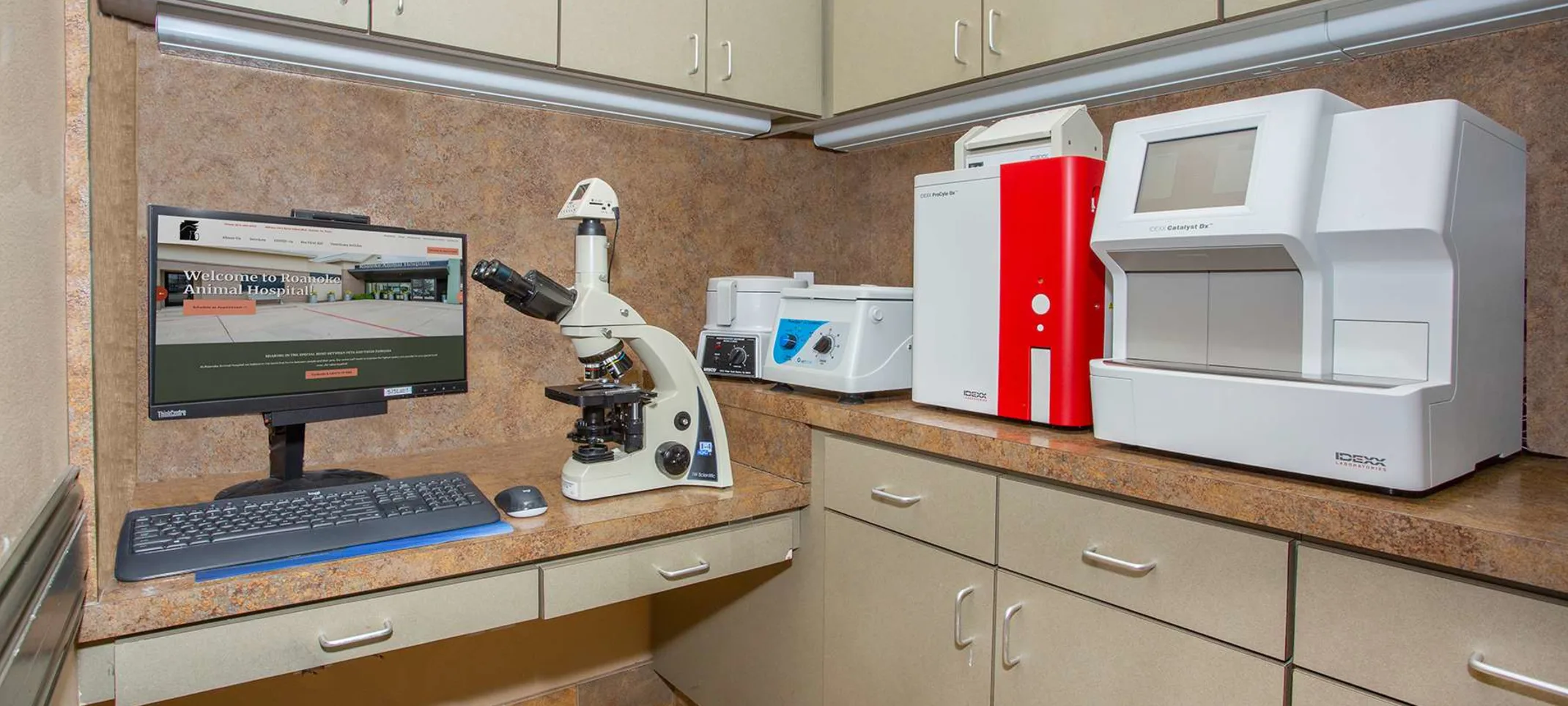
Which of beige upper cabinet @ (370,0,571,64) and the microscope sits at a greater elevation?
beige upper cabinet @ (370,0,571,64)

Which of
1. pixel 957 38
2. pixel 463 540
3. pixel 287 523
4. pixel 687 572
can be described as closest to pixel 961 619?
pixel 687 572

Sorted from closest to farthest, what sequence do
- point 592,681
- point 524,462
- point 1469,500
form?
point 1469,500 → point 524,462 → point 592,681

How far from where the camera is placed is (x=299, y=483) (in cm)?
156

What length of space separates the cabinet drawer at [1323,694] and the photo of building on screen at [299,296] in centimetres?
166

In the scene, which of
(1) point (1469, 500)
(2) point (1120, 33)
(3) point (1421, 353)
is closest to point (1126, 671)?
(1) point (1469, 500)

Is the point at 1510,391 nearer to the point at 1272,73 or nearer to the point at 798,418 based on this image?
the point at 1272,73

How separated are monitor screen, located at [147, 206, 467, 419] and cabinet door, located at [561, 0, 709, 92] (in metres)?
0.53

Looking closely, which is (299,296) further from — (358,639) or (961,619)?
(961,619)

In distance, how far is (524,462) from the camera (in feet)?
6.18

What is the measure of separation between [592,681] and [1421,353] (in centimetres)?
207

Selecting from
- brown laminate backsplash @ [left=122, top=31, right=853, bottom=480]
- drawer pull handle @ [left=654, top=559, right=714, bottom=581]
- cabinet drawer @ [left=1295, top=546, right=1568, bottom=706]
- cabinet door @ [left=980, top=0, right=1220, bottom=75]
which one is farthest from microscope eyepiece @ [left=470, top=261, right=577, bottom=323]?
cabinet drawer @ [left=1295, top=546, right=1568, bottom=706]

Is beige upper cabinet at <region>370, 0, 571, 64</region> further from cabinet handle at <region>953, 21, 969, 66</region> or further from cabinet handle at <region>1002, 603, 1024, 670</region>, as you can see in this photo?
cabinet handle at <region>1002, 603, 1024, 670</region>

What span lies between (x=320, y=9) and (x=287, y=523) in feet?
3.24

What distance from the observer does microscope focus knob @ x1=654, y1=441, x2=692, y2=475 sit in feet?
5.44
